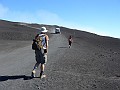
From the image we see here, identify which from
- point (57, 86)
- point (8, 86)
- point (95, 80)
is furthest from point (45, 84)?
point (95, 80)

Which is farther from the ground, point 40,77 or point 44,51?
point 44,51

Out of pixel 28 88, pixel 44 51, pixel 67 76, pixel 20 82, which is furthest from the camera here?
pixel 67 76

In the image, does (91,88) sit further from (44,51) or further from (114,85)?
(44,51)

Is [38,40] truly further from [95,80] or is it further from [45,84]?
[95,80]

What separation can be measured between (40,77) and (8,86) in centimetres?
157

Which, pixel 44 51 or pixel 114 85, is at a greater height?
pixel 44 51

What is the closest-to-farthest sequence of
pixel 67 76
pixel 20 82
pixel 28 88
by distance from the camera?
pixel 28 88
pixel 20 82
pixel 67 76

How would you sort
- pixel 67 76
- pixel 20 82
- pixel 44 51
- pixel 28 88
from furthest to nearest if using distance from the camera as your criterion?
pixel 67 76, pixel 44 51, pixel 20 82, pixel 28 88

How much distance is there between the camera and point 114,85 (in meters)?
10.9

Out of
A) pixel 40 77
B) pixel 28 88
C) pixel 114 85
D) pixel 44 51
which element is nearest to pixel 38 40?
pixel 44 51

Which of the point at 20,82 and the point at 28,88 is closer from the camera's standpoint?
the point at 28,88

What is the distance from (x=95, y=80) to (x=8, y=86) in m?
3.29

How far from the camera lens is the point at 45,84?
1027 centimetres

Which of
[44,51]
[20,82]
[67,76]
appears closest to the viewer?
[20,82]
